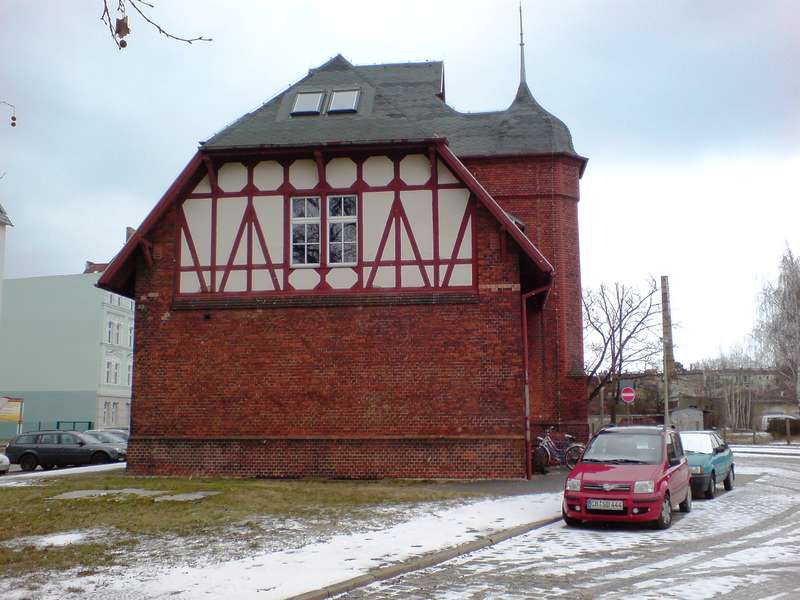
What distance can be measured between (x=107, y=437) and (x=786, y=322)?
44382 millimetres

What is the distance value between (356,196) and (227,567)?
12.0 metres

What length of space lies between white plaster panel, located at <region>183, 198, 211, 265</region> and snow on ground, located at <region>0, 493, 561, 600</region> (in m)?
9.81

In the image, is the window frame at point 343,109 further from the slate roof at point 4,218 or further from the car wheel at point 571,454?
the slate roof at point 4,218

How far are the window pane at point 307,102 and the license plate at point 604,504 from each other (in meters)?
13.3

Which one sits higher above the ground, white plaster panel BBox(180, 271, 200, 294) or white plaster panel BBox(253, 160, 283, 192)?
white plaster panel BBox(253, 160, 283, 192)

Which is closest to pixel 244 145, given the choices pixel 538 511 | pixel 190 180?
pixel 190 180

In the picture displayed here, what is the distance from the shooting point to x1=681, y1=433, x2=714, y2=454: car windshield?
672 inches

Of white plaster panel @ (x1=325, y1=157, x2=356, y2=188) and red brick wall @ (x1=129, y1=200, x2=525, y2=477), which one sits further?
white plaster panel @ (x1=325, y1=157, x2=356, y2=188)

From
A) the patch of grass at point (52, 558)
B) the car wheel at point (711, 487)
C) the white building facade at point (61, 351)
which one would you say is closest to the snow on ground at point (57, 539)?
the patch of grass at point (52, 558)

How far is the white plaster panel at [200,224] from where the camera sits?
19.7 m

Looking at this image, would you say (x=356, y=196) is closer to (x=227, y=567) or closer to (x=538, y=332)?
(x=538, y=332)

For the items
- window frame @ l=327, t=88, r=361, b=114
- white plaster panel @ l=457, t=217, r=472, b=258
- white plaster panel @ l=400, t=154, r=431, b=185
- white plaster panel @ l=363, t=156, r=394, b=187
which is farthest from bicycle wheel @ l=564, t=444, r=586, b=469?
window frame @ l=327, t=88, r=361, b=114

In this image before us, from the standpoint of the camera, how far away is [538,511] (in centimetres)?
1343

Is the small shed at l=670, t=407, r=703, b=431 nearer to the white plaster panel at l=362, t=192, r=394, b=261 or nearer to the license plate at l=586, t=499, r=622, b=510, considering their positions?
the white plaster panel at l=362, t=192, r=394, b=261
